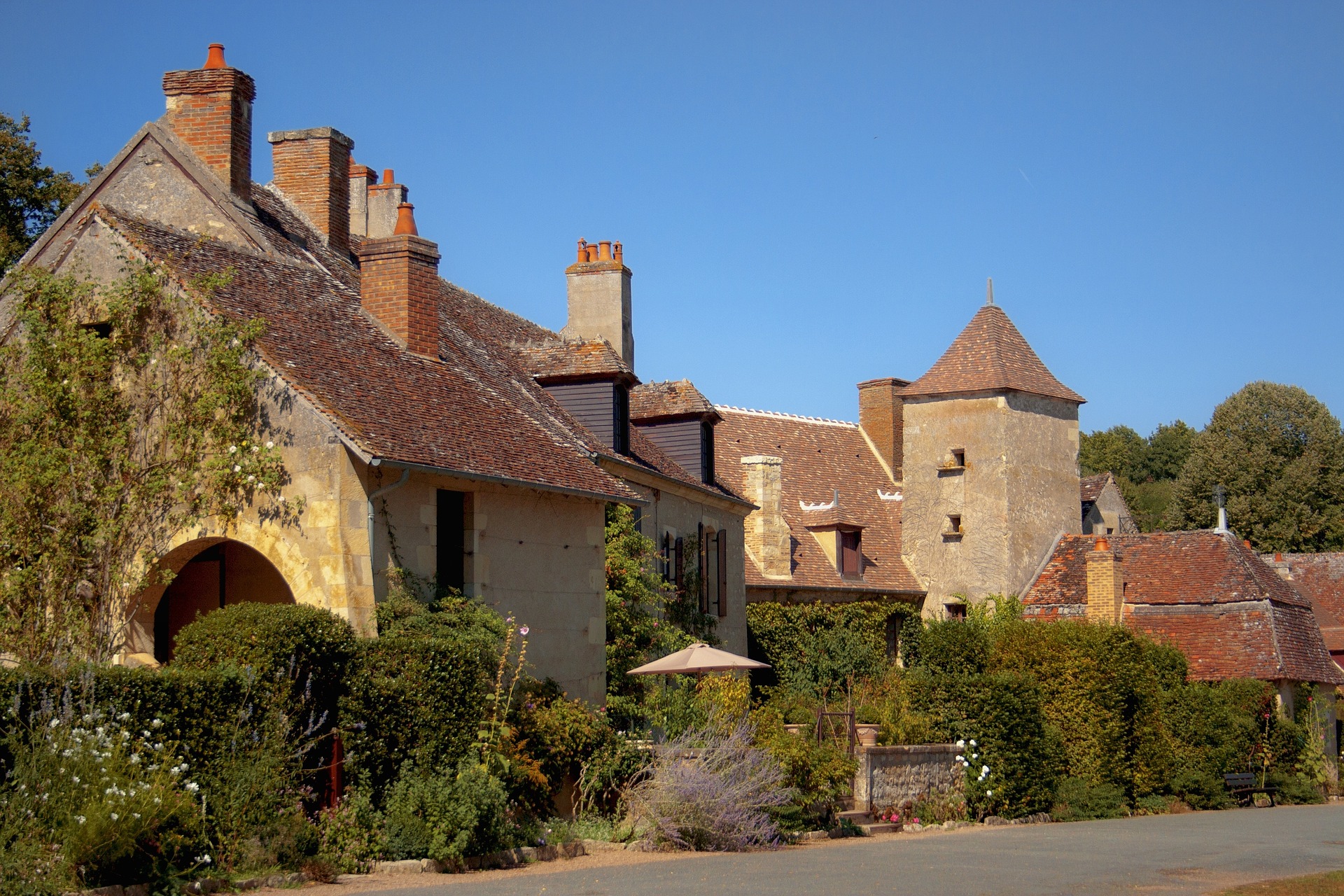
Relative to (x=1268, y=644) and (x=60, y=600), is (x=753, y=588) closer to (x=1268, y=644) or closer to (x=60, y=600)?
(x=1268, y=644)

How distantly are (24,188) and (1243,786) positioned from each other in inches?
956

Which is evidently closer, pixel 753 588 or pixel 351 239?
pixel 351 239

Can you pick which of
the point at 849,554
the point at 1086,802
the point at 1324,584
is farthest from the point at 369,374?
the point at 1324,584

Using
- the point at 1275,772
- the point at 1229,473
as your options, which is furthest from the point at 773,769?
the point at 1229,473

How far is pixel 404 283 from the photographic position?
17203 millimetres

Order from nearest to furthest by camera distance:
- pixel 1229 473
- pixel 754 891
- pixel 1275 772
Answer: pixel 754 891
pixel 1275 772
pixel 1229 473

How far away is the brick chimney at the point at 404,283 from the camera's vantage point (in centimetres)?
1712

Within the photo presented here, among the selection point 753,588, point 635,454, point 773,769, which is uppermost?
point 635,454

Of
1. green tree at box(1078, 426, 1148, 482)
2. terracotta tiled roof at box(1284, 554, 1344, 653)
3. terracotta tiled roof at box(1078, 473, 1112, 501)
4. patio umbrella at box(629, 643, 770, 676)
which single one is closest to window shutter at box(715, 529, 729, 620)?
patio umbrella at box(629, 643, 770, 676)

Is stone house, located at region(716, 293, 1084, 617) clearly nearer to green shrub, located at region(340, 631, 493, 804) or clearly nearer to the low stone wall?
the low stone wall

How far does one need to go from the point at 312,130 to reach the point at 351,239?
7.45ft

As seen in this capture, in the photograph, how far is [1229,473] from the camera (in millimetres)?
52188

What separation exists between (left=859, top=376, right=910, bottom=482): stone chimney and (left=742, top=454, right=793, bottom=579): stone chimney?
25.6 ft

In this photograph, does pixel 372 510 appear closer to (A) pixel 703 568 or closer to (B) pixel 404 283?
(B) pixel 404 283
